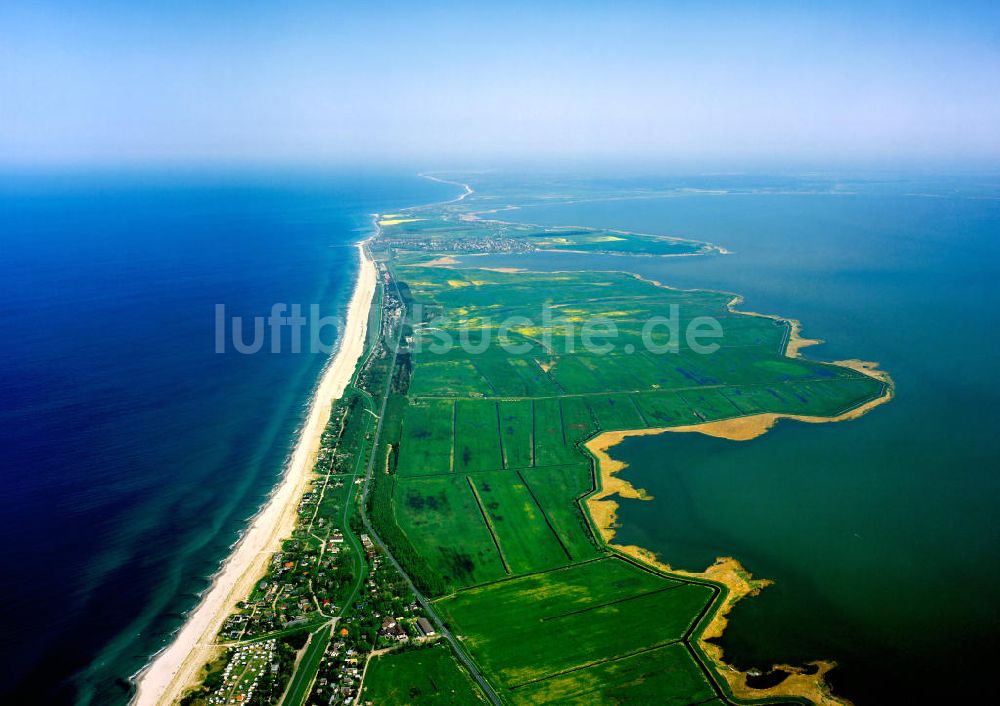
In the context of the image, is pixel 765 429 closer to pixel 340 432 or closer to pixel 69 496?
pixel 340 432

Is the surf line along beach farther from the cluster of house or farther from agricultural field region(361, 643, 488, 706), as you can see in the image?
agricultural field region(361, 643, 488, 706)

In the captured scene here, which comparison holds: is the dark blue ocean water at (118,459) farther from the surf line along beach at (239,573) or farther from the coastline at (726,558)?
the coastline at (726,558)

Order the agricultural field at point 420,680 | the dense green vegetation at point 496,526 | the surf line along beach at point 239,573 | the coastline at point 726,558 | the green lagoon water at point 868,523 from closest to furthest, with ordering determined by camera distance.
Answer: the agricultural field at point 420,680 < the surf line along beach at point 239,573 < the coastline at point 726,558 < the dense green vegetation at point 496,526 < the green lagoon water at point 868,523

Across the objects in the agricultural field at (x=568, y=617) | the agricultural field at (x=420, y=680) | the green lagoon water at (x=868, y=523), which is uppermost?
the green lagoon water at (x=868, y=523)

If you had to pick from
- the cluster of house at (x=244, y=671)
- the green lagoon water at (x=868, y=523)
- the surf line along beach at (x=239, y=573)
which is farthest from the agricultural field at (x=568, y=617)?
the surf line along beach at (x=239, y=573)

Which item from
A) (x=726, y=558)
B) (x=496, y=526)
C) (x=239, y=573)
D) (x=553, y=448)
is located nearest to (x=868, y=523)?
(x=726, y=558)
